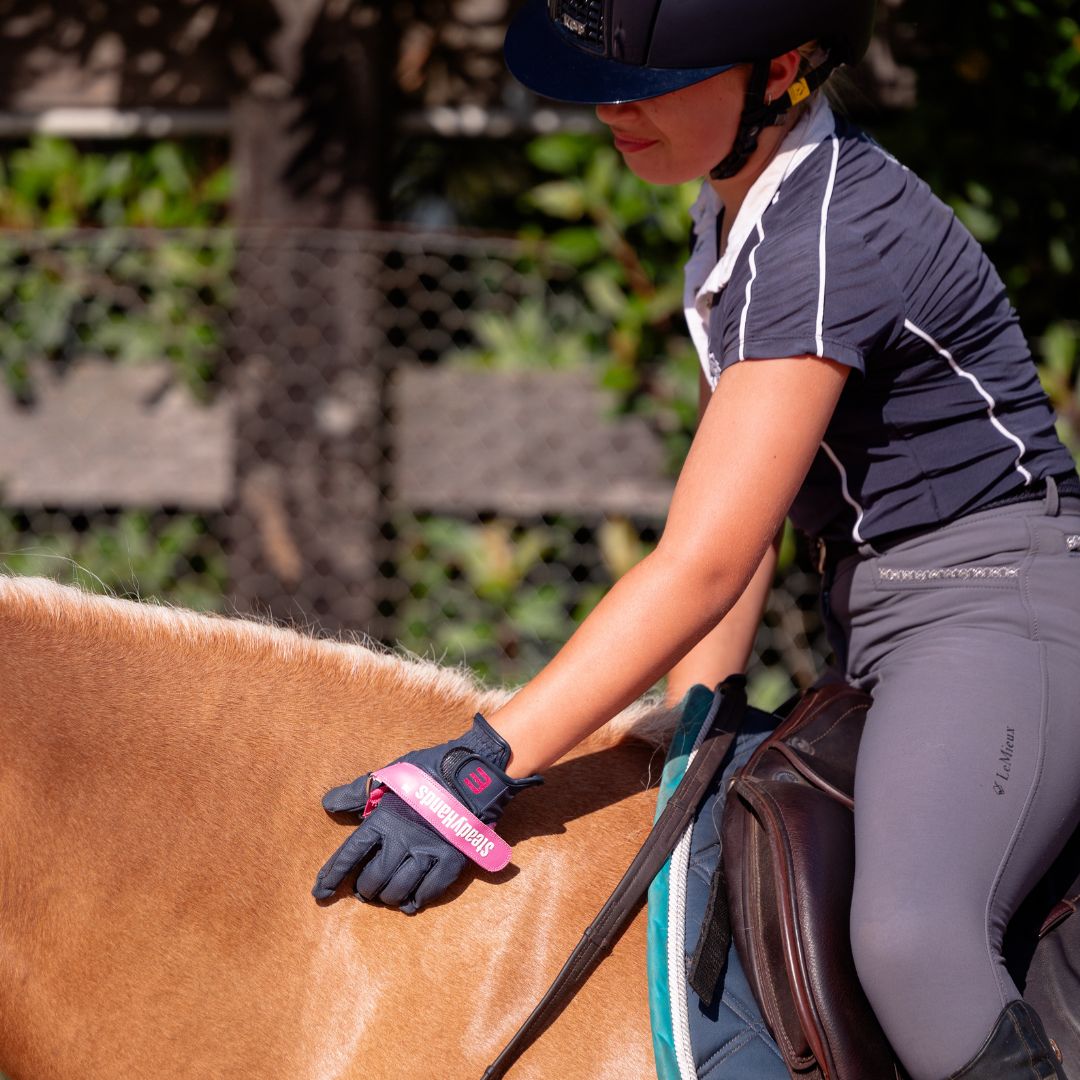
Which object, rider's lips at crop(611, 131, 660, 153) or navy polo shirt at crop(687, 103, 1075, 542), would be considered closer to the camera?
navy polo shirt at crop(687, 103, 1075, 542)

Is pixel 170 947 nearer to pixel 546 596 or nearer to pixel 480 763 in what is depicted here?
pixel 480 763

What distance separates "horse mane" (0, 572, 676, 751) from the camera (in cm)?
152

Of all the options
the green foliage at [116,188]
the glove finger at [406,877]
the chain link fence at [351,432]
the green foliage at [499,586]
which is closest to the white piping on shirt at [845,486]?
the glove finger at [406,877]

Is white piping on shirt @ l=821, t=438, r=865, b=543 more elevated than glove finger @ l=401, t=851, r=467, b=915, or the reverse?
white piping on shirt @ l=821, t=438, r=865, b=543

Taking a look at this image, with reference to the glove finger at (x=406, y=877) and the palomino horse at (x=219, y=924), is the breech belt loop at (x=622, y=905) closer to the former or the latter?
the palomino horse at (x=219, y=924)

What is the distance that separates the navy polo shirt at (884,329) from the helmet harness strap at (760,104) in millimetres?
43

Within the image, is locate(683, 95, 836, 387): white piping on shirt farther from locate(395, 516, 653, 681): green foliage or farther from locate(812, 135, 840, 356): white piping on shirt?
locate(395, 516, 653, 681): green foliage

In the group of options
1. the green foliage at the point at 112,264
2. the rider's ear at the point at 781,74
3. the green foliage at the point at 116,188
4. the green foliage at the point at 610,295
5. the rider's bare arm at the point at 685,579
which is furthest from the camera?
the green foliage at the point at 116,188

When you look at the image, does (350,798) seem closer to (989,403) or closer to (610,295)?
(989,403)

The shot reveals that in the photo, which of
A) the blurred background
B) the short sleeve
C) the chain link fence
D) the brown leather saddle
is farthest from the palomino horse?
the chain link fence

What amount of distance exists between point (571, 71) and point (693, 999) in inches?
50.0

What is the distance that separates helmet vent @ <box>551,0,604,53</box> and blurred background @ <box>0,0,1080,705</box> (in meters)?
2.43

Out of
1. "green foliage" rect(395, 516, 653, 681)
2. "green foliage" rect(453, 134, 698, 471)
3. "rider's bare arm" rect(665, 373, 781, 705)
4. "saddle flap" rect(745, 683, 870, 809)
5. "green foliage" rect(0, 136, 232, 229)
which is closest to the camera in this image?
"saddle flap" rect(745, 683, 870, 809)

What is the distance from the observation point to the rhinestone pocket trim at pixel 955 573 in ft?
5.17
